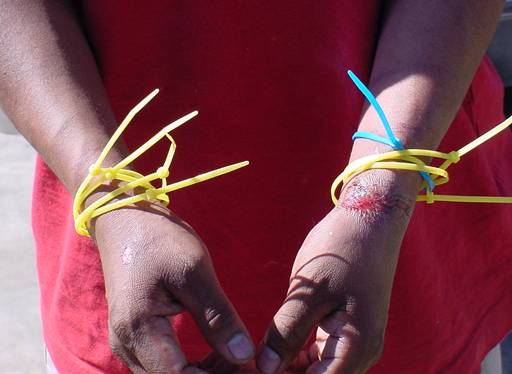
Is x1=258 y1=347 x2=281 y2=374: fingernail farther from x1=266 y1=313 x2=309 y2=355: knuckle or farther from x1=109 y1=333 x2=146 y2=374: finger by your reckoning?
x1=109 y1=333 x2=146 y2=374: finger

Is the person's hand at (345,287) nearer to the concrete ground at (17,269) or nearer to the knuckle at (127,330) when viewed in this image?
the knuckle at (127,330)

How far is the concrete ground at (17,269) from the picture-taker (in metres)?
2.06

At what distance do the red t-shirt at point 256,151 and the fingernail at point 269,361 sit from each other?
0.71ft

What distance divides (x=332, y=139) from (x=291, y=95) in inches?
3.0

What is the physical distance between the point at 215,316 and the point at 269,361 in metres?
0.08

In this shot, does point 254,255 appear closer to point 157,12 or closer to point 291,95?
point 291,95

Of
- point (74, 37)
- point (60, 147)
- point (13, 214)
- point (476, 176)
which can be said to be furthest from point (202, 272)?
point (13, 214)

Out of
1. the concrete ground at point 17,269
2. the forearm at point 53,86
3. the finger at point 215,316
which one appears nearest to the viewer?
the finger at point 215,316

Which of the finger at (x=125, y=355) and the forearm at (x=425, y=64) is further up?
the forearm at (x=425, y=64)

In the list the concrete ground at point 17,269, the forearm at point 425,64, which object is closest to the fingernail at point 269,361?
the forearm at point 425,64

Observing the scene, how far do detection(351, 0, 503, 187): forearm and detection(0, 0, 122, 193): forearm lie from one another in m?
0.30

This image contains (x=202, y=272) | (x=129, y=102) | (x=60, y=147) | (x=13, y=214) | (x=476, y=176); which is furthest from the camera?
(x=13, y=214)

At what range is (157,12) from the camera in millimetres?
969

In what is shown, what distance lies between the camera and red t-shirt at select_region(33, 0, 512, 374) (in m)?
0.97
